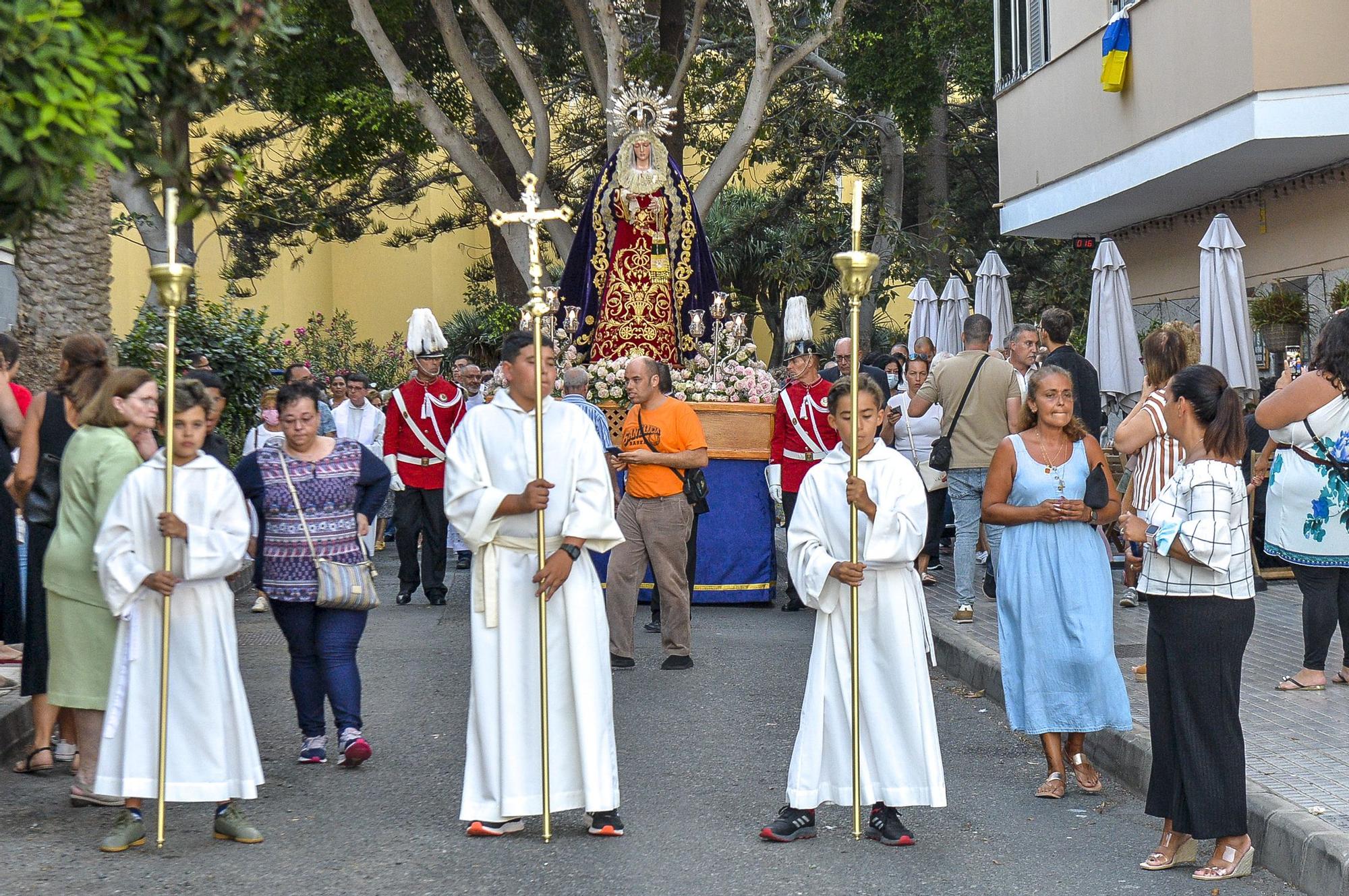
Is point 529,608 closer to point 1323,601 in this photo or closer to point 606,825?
point 606,825

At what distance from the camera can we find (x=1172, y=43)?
618 inches

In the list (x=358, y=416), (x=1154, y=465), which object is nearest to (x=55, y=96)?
(x=1154, y=465)

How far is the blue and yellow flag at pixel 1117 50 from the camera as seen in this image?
1680cm

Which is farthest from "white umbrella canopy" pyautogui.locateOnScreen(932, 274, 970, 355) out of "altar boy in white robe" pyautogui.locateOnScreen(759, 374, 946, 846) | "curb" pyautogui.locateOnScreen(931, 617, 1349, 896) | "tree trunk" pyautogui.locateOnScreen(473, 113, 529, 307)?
"altar boy in white robe" pyautogui.locateOnScreen(759, 374, 946, 846)

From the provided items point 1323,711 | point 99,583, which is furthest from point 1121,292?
point 99,583

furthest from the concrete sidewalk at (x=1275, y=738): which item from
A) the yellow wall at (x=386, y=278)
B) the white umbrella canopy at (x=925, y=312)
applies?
the yellow wall at (x=386, y=278)

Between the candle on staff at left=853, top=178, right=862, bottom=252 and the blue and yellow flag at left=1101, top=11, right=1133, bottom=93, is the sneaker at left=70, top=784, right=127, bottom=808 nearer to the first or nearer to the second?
the candle on staff at left=853, top=178, right=862, bottom=252

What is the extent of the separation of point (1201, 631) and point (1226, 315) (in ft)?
26.7

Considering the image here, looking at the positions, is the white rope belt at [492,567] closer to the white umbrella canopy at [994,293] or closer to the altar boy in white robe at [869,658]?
the altar boy in white robe at [869,658]

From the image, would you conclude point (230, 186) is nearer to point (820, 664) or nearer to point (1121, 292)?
point (1121, 292)

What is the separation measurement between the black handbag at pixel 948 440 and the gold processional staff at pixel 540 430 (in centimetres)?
507

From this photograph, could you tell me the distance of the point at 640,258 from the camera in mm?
15750

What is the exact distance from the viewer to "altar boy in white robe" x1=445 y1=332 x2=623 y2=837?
637 centimetres

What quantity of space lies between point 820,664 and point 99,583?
299cm
